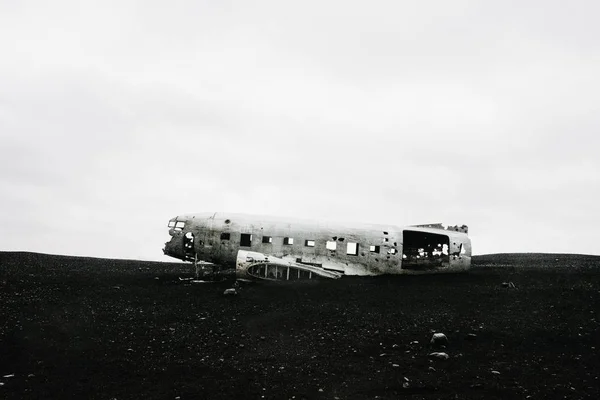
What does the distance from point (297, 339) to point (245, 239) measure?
10.5 meters

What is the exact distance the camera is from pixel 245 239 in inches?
916

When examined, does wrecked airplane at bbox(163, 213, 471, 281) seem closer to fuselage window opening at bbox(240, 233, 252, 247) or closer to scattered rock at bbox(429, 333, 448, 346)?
fuselage window opening at bbox(240, 233, 252, 247)

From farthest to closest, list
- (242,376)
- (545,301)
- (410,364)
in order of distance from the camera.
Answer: (545,301)
(410,364)
(242,376)

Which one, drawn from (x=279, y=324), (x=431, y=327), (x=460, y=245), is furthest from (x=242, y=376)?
(x=460, y=245)

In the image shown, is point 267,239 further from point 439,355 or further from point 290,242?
point 439,355

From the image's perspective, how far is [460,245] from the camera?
24578 millimetres

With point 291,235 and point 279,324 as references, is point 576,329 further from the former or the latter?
point 291,235

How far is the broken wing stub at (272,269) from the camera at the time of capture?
21.4 m

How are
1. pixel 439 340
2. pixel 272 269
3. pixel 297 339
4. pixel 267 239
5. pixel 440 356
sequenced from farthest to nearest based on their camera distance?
1. pixel 267 239
2. pixel 272 269
3. pixel 297 339
4. pixel 439 340
5. pixel 440 356

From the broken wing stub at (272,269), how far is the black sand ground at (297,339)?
1.22 meters

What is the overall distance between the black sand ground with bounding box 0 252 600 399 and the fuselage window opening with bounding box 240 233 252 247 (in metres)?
3.34

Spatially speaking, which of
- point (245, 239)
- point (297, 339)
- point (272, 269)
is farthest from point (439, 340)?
point (245, 239)

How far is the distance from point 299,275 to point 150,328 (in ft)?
30.4

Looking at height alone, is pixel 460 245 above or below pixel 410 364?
above
